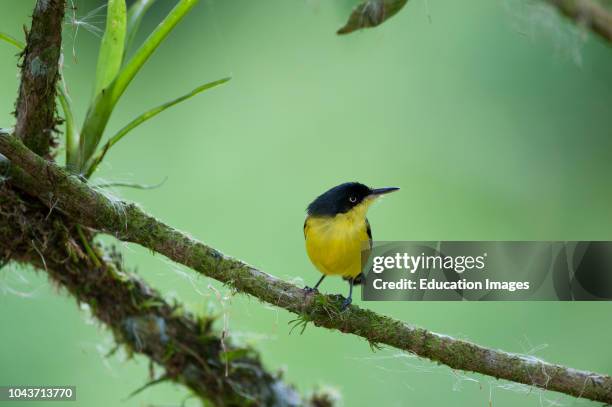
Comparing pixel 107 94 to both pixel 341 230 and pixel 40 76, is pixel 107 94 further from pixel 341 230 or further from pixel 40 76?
pixel 341 230

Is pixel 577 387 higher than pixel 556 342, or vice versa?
pixel 556 342

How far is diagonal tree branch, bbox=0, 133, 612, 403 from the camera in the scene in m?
1.66

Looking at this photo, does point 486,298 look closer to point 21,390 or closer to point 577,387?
point 577,387

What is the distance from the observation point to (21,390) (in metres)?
→ 2.06

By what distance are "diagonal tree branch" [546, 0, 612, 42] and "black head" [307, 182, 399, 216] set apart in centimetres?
83

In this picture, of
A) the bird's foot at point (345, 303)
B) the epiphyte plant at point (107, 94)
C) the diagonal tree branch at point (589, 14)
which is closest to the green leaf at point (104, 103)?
the epiphyte plant at point (107, 94)

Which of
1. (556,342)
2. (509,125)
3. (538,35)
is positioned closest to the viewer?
(538,35)

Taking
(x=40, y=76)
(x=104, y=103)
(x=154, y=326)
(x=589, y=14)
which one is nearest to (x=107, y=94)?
(x=104, y=103)

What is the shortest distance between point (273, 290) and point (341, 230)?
0.33m

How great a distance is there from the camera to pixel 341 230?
195 centimetres

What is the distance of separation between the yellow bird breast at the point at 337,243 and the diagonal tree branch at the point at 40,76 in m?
0.75

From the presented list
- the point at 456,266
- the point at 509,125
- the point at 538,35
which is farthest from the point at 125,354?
the point at 509,125

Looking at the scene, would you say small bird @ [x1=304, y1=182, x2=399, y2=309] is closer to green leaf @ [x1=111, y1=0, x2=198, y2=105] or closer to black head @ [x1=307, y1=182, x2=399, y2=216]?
black head @ [x1=307, y1=182, x2=399, y2=216]

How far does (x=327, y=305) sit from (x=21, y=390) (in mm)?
977
